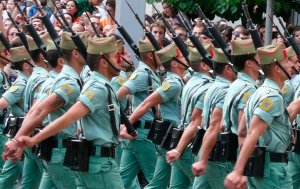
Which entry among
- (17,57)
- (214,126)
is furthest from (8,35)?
(214,126)

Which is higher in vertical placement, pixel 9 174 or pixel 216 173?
pixel 216 173

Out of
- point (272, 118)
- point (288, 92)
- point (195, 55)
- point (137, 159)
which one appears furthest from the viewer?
point (137, 159)

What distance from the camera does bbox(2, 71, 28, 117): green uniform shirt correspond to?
14.1 meters

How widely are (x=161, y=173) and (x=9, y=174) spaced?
176cm

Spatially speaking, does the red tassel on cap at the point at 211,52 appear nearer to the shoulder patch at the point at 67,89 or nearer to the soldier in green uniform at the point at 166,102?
the soldier in green uniform at the point at 166,102

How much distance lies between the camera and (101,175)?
1075 cm

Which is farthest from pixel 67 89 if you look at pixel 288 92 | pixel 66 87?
pixel 288 92

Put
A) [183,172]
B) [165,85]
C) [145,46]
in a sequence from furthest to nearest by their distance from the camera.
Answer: [145,46]
[165,85]
[183,172]

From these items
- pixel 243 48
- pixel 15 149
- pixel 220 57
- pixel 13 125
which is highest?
pixel 243 48

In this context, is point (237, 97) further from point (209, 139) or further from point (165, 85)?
point (165, 85)

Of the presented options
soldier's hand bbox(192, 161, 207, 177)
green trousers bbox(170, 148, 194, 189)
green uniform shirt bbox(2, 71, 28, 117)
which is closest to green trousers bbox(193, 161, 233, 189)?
soldier's hand bbox(192, 161, 207, 177)

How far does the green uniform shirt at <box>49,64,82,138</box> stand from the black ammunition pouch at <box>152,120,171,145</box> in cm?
220

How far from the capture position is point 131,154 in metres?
14.4

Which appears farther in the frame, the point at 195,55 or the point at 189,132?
the point at 195,55
